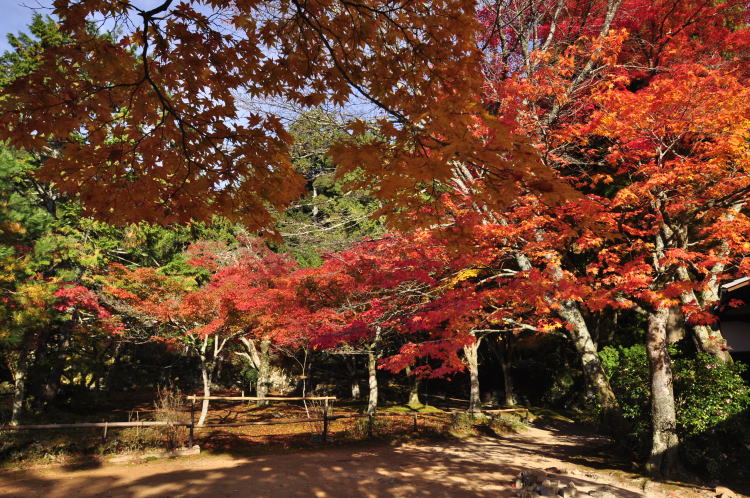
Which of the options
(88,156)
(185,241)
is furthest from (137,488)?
(185,241)

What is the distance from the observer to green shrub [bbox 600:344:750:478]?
269 inches

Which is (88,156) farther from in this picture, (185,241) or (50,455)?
(185,241)

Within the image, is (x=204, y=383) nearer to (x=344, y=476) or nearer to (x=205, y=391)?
(x=205, y=391)

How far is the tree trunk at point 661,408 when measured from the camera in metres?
6.88

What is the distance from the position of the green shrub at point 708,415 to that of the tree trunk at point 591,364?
0.55 meters

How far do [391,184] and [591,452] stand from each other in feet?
31.1

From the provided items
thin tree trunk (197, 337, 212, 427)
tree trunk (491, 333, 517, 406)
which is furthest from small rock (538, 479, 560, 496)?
tree trunk (491, 333, 517, 406)

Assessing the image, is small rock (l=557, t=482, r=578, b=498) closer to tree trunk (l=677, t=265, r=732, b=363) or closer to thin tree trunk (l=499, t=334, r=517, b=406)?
tree trunk (l=677, t=265, r=732, b=363)

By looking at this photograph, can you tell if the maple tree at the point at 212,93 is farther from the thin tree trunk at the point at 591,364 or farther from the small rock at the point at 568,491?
the thin tree trunk at the point at 591,364

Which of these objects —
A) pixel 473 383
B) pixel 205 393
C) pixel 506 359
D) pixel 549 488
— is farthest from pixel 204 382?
pixel 506 359

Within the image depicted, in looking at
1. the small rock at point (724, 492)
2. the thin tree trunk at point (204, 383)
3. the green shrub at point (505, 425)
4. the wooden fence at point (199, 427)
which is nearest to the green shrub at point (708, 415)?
the small rock at point (724, 492)

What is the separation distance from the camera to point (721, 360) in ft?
24.2

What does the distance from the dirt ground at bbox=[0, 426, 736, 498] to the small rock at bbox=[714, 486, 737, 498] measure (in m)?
0.10

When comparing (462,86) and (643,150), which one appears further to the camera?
(643,150)
